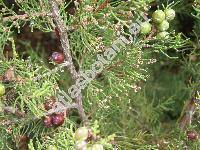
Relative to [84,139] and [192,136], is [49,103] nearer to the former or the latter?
[84,139]

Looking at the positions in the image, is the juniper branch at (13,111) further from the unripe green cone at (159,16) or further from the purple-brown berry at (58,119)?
the unripe green cone at (159,16)

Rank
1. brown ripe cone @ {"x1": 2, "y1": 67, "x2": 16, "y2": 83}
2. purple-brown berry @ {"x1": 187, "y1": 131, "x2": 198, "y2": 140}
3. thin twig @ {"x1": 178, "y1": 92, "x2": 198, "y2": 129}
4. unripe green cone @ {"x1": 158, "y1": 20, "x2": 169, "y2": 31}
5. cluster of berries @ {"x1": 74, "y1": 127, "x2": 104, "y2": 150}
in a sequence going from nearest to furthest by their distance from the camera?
cluster of berries @ {"x1": 74, "y1": 127, "x2": 104, "y2": 150} → brown ripe cone @ {"x1": 2, "y1": 67, "x2": 16, "y2": 83} → unripe green cone @ {"x1": 158, "y1": 20, "x2": 169, "y2": 31} → purple-brown berry @ {"x1": 187, "y1": 131, "x2": 198, "y2": 140} → thin twig @ {"x1": 178, "y1": 92, "x2": 198, "y2": 129}

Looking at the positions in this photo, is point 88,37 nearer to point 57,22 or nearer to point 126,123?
point 57,22

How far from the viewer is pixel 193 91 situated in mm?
2500

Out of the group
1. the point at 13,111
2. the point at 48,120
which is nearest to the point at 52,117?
the point at 48,120

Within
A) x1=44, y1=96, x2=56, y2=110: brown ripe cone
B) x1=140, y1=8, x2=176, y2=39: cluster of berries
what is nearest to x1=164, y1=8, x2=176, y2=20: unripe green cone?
x1=140, y1=8, x2=176, y2=39: cluster of berries

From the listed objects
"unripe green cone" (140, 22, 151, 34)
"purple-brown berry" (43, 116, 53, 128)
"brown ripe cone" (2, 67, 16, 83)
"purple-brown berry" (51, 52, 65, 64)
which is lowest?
"purple-brown berry" (43, 116, 53, 128)

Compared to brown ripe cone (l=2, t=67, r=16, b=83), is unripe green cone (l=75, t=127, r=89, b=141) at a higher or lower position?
lower

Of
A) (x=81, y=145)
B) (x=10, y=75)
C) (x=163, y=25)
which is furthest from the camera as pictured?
(x=163, y=25)

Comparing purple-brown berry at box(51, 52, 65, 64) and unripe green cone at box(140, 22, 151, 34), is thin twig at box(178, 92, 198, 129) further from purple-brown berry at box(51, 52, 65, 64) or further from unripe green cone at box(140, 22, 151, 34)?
purple-brown berry at box(51, 52, 65, 64)

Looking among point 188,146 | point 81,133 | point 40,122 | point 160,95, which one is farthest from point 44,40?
point 81,133

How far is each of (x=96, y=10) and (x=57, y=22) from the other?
18 cm

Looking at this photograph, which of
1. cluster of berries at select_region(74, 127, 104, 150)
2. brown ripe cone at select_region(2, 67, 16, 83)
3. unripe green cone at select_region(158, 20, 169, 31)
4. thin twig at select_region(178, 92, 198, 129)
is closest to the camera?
cluster of berries at select_region(74, 127, 104, 150)

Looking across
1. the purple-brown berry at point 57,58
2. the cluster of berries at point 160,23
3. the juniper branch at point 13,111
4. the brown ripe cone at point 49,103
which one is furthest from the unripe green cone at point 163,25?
the juniper branch at point 13,111
